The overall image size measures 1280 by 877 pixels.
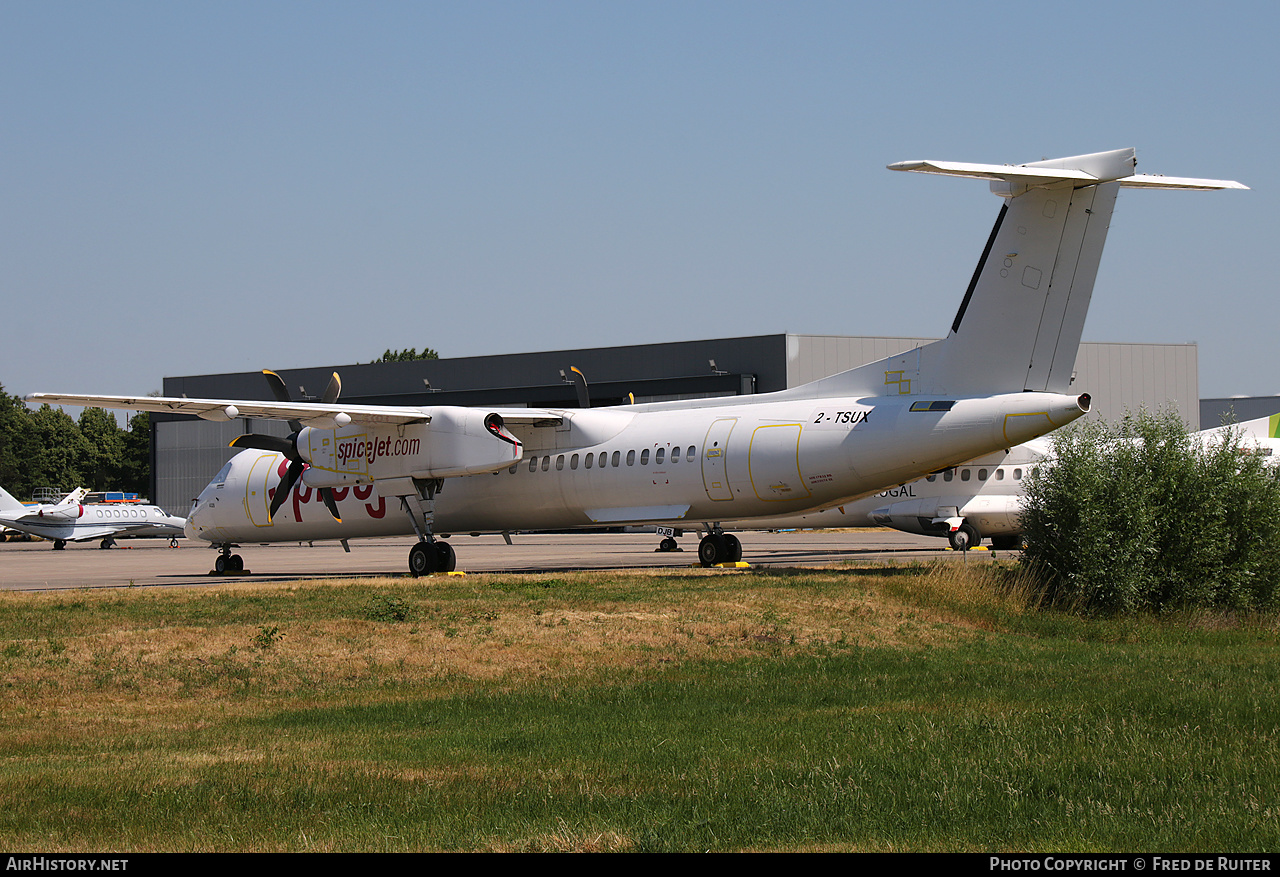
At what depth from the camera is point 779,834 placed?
7.55 meters

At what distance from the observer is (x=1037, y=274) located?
21266 mm

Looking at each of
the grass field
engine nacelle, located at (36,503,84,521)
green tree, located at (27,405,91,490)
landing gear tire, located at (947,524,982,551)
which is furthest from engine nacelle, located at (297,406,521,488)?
green tree, located at (27,405,91,490)

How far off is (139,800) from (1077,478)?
17.4 meters

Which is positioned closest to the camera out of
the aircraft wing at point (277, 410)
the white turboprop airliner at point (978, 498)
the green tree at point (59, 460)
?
the aircraft wing at point (277, 410)

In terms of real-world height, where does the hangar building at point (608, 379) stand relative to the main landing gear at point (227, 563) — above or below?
above

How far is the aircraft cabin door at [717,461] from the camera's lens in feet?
83.6

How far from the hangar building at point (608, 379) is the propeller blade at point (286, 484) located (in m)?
37.9

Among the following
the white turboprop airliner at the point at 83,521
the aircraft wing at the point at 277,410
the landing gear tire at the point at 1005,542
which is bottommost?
the white turboprop airliner at the point at 83,521

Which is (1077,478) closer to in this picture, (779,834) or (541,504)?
(541,504)

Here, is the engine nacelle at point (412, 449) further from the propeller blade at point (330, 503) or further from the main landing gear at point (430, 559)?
the main landing gear at point (430, 559)

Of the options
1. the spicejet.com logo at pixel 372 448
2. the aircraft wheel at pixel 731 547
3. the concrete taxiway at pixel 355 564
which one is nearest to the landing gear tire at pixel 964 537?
the concrete taxiway at pixel 355 564

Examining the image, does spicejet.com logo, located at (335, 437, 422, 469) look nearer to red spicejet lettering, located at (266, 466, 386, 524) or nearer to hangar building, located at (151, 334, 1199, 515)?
red spicejet lettering, located at (266, 466, 386, 524)

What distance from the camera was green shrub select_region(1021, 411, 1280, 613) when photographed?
20.4 meters

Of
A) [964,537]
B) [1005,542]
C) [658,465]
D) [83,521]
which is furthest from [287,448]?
[83,521]
